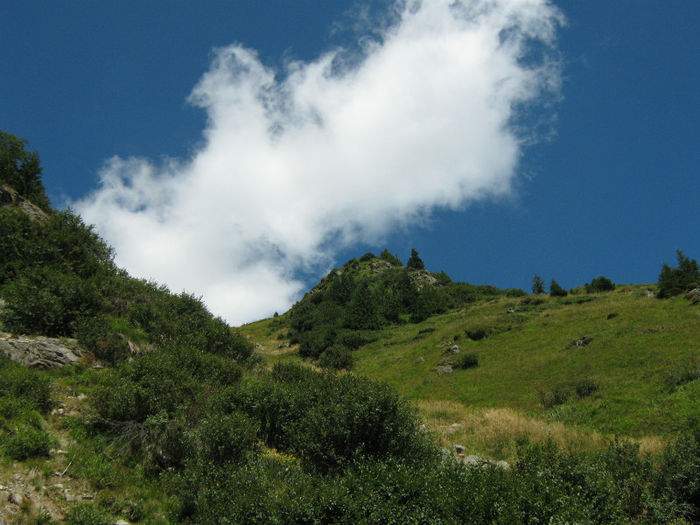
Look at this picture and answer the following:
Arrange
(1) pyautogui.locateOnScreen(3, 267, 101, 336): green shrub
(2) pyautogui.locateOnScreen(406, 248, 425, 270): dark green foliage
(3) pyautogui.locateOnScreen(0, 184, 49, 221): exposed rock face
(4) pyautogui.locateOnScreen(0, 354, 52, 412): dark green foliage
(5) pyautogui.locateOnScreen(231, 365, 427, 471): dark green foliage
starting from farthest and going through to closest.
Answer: (2) pyautogui.locateOnScreen(406, 248, 425, 270): dark green foliage
(3) pyautogui.locateOnScreen(0, 184, 49, 221): exposed rock face
(1) pyautogui.locateOnScreen(3, 267, 101, 336): green shrub
(5) pyautogui.locateOnScreen(231, 365, 427, 471): dark green foliage
(4) pyautogui.locateOnScreen(0, 354, 52, 412): dark green foliage

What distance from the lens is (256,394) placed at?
1622cm

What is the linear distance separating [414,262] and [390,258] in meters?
16.6

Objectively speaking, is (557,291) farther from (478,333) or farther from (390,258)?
(390,258)

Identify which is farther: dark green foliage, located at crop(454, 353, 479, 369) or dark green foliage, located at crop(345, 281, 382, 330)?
dark green foliage, located at crop(345, 281, 382, 330)

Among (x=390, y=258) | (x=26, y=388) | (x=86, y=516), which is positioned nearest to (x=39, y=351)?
(x=26, y=388)

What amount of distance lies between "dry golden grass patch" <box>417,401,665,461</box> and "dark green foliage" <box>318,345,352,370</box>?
27.4 m

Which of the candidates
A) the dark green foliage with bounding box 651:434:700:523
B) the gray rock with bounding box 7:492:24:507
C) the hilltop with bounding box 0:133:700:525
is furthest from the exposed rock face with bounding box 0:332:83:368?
the dark green foliage with bounding box 651:434:700:523

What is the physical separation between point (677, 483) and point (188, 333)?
76.5 ft

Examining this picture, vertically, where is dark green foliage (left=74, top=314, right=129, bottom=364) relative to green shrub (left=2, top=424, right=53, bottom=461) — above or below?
above

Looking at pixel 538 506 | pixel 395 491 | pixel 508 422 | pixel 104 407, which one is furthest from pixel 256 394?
pixel 508 422

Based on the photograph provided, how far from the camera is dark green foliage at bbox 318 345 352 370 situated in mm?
50297

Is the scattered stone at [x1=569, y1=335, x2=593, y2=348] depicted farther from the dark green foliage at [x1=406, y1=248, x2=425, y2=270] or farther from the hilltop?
the dark green foliage at [x1=406, y1=248, x2=425, y2=270]

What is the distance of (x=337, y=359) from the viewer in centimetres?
5175

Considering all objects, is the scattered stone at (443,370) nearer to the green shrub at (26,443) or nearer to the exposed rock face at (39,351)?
the exposed rock face at (39,351)
